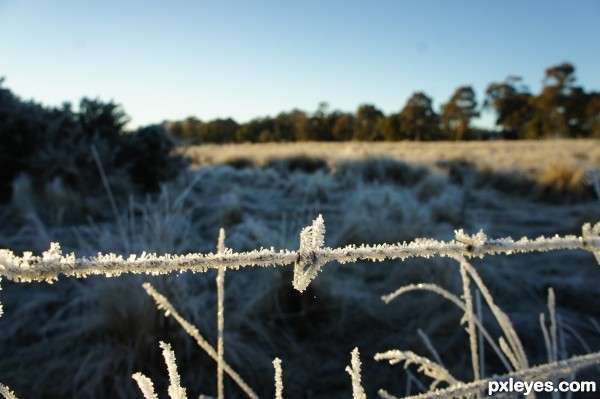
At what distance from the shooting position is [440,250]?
43 cm

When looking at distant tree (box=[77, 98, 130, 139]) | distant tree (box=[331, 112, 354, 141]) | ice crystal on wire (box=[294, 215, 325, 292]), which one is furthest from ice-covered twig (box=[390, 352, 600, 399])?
distant tree (box=[331, 112, 354, 141])

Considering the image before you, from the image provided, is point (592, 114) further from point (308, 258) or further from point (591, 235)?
point (308, 258)

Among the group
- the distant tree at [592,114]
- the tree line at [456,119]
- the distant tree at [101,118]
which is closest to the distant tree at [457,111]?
the tree line at [456,119]

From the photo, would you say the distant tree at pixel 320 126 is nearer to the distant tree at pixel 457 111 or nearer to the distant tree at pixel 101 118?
the distant tree at pixel 457 111

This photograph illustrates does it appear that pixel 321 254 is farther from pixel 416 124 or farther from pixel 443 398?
pixel 416 124

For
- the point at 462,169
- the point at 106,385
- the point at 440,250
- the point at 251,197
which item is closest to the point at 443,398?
the point at 440,250

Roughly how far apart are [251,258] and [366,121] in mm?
48805

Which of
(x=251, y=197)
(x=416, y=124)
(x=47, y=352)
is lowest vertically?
(x=47, y=352)

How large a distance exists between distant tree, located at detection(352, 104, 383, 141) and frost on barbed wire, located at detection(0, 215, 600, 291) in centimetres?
4627

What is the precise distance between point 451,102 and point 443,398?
48.9 metres

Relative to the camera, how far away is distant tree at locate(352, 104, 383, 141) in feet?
153

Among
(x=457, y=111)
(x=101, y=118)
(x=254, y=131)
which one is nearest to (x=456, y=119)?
(x=457, y=111)

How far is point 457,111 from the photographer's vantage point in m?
44.8

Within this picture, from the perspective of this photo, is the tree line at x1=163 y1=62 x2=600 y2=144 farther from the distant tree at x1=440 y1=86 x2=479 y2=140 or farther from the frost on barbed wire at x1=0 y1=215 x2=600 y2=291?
the frost on barbed wire at x1=0 y1=215 x2=600 y2=291
